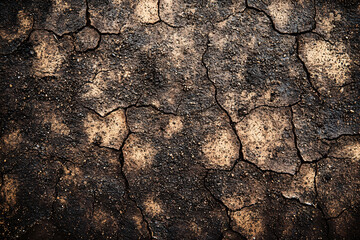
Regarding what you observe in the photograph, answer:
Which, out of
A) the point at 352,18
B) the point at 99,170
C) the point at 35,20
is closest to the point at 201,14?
the point at 352,18

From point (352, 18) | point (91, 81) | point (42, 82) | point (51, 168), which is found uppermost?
point (352, 18)

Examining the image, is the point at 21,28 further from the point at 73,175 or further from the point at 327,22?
the point at 327,22

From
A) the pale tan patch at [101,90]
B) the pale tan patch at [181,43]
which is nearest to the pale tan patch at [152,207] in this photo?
the pale tan patch at [101,90]

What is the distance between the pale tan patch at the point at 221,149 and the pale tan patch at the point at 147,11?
131 centimetres

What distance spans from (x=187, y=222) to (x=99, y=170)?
38.3 inches

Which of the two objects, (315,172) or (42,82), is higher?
(315,172)

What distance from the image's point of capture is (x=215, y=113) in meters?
2.18

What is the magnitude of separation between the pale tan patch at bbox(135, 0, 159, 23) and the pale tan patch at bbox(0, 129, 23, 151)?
5.47 ft

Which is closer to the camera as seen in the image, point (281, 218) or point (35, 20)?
point (281, 218)

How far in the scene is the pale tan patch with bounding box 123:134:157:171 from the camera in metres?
2.15

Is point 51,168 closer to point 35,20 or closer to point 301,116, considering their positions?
Result: point 35,20

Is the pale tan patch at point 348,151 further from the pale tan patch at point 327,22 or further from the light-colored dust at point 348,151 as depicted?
the pale tan patch at point 327,22

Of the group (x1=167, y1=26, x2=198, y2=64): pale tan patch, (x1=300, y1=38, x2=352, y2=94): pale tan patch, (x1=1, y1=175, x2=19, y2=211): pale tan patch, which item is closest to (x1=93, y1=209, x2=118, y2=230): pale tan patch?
(x1=1, y1=175, x2=19, y2=211): pale tan patch

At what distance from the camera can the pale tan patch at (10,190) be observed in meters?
2.13
